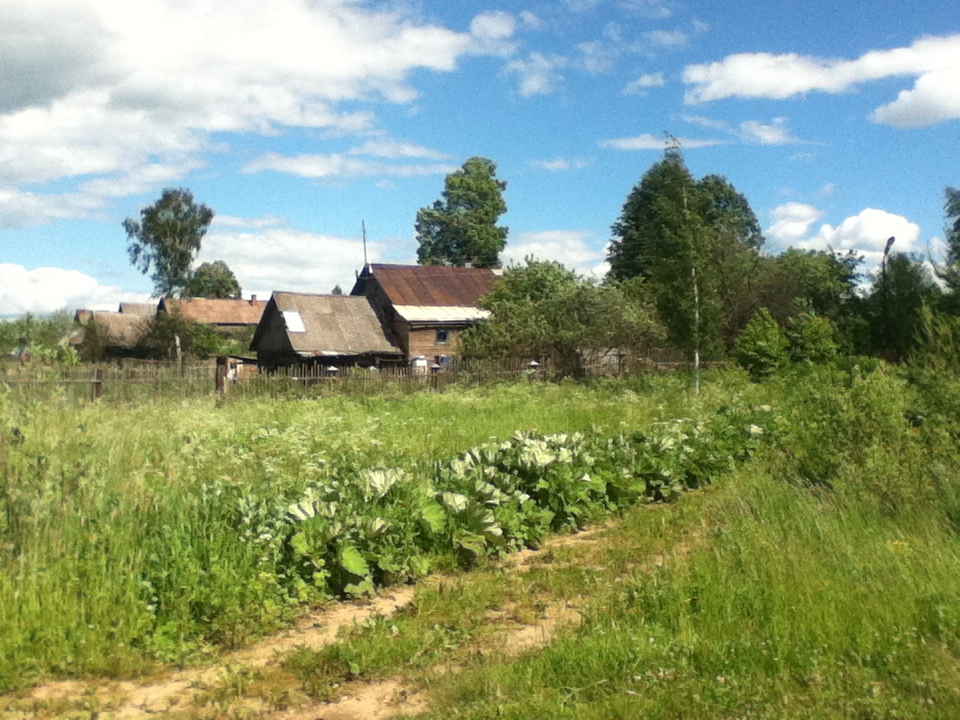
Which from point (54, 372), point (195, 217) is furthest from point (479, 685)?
point (195, 217)

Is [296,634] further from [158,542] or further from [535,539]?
[535,539]

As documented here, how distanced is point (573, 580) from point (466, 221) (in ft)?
181

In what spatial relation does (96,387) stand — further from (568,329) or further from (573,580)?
(568,329)

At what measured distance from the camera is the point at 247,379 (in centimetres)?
2011

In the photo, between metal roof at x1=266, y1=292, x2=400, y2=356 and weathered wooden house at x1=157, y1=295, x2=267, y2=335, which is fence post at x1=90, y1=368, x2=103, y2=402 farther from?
weathered wooden house at x1=157, y1=295, x2=267, y2=335

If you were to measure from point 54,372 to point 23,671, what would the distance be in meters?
7.16

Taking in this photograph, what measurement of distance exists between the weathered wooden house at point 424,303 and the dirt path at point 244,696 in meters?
31.5

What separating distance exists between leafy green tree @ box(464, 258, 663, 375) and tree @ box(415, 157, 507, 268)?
2768 centimetres

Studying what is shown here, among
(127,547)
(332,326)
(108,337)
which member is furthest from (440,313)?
(127,547)

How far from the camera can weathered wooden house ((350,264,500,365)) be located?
3822 cm

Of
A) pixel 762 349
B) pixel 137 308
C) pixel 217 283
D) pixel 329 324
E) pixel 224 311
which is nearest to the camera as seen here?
pixel 762 349

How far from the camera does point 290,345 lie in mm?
35500

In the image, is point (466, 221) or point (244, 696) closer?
point (244, 696)

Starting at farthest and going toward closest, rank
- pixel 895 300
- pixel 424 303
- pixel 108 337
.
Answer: pixel 108 337
pixel 424 303
pixel 895 300
